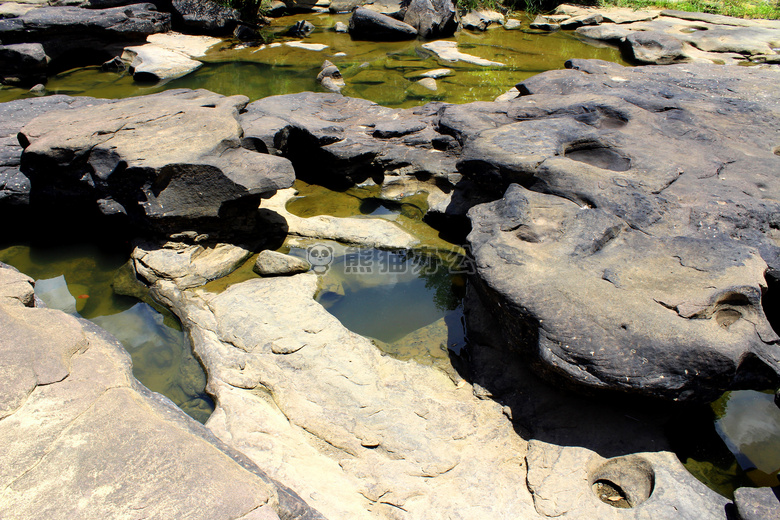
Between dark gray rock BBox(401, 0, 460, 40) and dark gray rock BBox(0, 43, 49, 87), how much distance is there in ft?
19.2

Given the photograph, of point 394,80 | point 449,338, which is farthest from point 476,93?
point 449,338

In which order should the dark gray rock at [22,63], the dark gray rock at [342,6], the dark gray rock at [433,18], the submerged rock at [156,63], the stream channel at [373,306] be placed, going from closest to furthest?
the stream channel at [373,306]
the dark gray rock at [22,63]
the submerged rock at [156,63]
the dark gray rock at [433,18]
the dark gray rock at [342,6]

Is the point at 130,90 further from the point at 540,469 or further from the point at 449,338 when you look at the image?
the point at 540,469

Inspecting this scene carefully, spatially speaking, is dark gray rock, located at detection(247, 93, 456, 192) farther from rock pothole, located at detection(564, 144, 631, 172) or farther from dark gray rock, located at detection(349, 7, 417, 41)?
dark gray rock, located at detection(349, 7, 417, 41)

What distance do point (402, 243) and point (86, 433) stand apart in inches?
99.2

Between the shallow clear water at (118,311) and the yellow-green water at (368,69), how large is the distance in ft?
11.0

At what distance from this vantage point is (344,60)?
25.9 feet

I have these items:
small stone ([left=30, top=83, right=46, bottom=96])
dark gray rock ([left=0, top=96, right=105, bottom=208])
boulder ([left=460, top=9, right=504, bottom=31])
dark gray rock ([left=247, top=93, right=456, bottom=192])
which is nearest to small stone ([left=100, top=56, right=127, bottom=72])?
small stone ([left=30, top=83, right=46, bottom=96])

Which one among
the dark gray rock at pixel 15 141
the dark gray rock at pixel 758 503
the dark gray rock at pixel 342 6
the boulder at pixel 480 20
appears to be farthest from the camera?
the dark gray rock at pixel 342 6

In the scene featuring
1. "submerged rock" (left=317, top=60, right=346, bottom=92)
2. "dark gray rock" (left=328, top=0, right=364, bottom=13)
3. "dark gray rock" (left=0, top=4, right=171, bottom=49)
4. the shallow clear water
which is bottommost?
the shallow clear water

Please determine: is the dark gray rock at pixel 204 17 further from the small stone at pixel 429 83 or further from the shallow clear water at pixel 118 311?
the shallow clear water at pixel 118 311

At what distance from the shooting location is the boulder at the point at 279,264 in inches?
139

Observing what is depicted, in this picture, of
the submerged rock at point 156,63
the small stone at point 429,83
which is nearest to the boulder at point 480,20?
the small stone at point 429,83

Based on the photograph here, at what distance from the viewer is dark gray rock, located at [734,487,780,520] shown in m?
1.93
